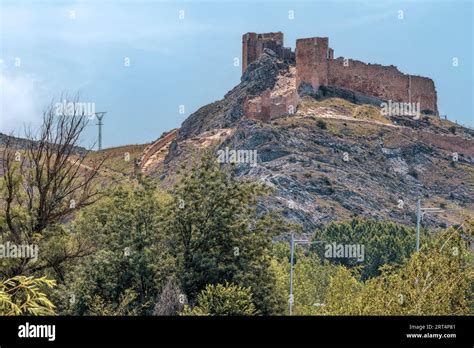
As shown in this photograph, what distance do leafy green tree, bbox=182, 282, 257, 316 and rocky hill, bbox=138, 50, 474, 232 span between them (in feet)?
187

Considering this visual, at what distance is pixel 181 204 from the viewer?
31.2 m

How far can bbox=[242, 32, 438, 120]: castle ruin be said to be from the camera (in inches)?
4835

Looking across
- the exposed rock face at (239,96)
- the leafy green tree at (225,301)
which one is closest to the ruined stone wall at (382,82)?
the exposed rock face at (239,96)

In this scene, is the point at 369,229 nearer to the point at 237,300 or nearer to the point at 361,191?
the point at 361,191

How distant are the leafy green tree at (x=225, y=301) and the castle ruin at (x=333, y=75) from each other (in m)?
87.9

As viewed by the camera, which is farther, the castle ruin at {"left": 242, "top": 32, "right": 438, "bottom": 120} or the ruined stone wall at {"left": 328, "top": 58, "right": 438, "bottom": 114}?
the ruined stone wall at {"left": 328, "top": 58, "right": 438, "bottom": 114}

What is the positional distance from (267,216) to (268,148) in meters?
66.1

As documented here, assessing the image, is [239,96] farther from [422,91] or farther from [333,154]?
[422,91]

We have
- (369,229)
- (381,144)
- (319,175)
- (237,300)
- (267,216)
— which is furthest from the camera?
(381,144)

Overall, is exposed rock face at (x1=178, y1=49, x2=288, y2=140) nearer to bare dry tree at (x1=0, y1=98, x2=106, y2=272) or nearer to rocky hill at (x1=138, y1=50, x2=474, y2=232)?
rocky hill at (x1=138, y1=50, x2=474, y2=232)

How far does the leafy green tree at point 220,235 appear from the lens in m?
29.6

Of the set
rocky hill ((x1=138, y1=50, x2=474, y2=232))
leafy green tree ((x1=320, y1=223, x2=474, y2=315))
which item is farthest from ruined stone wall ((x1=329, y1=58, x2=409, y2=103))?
leafy green tree ((x1=320, y1=223, x2=474, y2=315))

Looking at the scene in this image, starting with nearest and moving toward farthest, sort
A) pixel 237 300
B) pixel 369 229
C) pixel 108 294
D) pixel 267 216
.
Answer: pixel 237 300 < pixel 108 294 < pixel 267 216 < pixel 369 229
